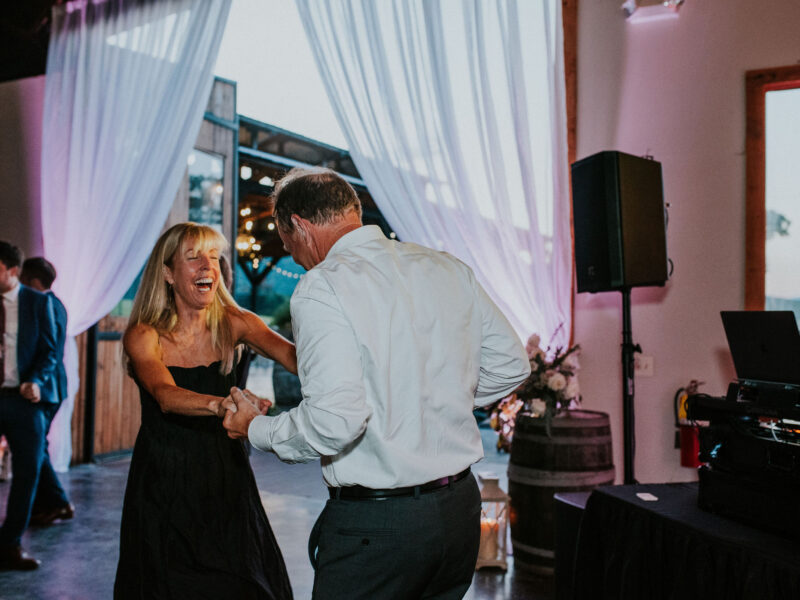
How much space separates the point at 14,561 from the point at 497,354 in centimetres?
296

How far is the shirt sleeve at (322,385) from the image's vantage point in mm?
1279

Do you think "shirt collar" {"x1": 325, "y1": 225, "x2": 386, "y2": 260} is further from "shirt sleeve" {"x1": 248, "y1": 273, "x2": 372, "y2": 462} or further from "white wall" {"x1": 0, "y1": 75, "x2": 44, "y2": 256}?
"white wall" {"x1": 0, "y1": 75, "x2": 44, "y2": 256}

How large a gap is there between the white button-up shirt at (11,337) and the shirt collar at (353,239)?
2.86 metres

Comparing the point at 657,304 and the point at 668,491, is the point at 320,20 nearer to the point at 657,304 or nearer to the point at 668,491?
the point at 657,304

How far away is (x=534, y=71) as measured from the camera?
378cm

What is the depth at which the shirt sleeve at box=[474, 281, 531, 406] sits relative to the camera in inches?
63.5

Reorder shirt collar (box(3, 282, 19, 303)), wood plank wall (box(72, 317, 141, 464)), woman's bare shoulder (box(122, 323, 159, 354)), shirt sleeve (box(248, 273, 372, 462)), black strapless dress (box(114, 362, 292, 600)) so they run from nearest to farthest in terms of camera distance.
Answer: shirt sleeve (box(248, 273, 372, 462)) → black strapless dress (box(114, 362, 292, 600)) → woman's bare shoulder (box(122, 323, 159, 354)) → shirt collar (box(3, 282, 19, 303)) → wood plank wall (box(72, 317, 141, 464))

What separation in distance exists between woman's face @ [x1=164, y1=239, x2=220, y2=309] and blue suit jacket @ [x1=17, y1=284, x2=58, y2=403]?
183 cm

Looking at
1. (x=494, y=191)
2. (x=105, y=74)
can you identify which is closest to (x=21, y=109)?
(x=105, y=74)

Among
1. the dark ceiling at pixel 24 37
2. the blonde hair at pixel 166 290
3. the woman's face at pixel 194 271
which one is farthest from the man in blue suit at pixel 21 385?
the dark ceiling at pixel 24 37

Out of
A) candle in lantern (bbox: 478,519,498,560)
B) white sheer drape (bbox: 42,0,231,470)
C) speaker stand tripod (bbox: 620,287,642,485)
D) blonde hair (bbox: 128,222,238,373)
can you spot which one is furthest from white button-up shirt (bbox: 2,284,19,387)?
speaker stand tripod (bbox: 620,287,642,485)

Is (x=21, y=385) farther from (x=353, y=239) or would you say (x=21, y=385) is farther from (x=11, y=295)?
(x=353, y=239)

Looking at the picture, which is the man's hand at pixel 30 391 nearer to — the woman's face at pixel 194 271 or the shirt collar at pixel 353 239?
the woman's face at pixel 194 271

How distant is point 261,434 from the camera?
1408 mm
